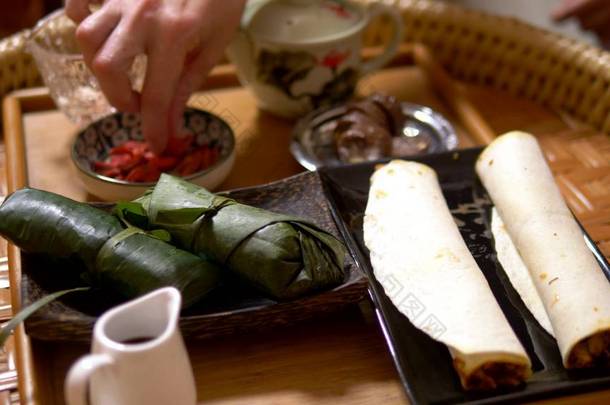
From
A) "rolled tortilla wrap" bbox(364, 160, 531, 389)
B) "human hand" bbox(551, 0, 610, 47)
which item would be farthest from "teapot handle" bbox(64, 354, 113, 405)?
"human hand" bbox(551, 0, 610, 47)

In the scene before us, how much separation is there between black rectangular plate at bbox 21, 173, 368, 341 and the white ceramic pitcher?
126 mm

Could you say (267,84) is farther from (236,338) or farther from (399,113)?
(236,338)

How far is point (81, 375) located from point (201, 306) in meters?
0.28

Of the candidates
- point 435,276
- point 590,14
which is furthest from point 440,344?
point 590,14

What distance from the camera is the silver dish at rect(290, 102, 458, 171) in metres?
1.34

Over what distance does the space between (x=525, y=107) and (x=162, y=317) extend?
3.65ft

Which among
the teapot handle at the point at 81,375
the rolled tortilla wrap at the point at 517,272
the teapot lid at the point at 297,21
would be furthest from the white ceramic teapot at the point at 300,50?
the teapot handle at the point at 81,375

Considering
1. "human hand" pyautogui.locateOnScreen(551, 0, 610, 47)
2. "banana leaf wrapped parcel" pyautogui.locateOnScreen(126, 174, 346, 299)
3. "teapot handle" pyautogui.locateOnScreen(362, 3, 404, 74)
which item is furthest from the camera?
"human hand" pyautogui.locateOnScreen(551, 0, 610, 47)

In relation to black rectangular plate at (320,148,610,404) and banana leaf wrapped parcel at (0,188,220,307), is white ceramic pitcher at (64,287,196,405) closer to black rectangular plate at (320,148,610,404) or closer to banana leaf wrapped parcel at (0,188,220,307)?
banana leaf wrapped parcel at (0,188,220,307)

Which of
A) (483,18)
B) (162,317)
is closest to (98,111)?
(162,317)

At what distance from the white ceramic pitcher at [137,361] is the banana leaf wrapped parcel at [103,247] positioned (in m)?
0.15

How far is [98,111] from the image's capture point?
1385 mm

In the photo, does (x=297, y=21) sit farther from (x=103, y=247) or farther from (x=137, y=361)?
(x=137, y=361)

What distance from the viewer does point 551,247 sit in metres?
1.00
